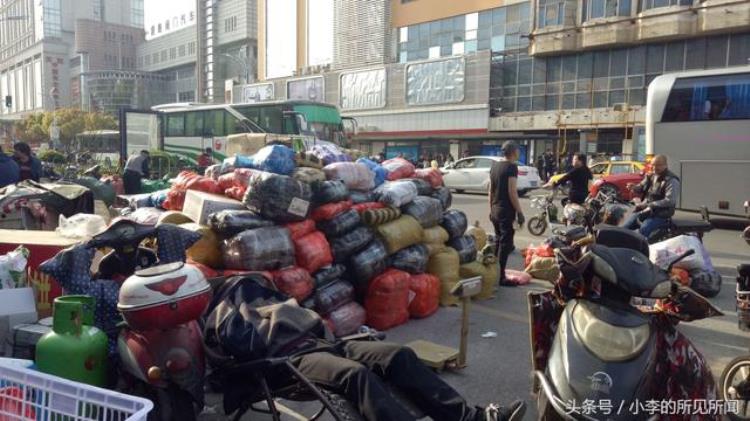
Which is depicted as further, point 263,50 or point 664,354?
point 263,50

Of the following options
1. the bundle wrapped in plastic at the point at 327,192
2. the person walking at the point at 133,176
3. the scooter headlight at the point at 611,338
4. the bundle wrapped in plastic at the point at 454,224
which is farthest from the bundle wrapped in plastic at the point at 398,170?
the person walking at the point at 133,176

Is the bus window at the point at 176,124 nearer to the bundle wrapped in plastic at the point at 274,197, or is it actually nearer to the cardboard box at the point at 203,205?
the cardboard box at the point at 203,205

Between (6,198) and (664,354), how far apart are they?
643 centimetres

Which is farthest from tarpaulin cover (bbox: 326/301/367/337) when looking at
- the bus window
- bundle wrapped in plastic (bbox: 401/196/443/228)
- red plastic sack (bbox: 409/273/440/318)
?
the bus window

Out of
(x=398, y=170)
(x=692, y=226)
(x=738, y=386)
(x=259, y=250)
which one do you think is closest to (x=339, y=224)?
(x=259, y=250)

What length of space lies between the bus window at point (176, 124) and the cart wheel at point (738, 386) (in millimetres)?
24912

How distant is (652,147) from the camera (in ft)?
45.7

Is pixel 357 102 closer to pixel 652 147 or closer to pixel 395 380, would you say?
pixel 652 147

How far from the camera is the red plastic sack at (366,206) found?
6089mm

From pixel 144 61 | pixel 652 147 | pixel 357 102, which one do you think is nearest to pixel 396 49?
pixel 357 102

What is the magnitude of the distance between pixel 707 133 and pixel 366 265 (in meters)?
11.0

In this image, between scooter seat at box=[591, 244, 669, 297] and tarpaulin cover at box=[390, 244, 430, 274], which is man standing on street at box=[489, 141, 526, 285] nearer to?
tarpaulin cover at box=[390, 244, 430, 274]

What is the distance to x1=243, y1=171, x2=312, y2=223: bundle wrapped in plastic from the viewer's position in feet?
17.1

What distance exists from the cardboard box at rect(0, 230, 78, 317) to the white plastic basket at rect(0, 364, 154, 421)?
238 centimetres
